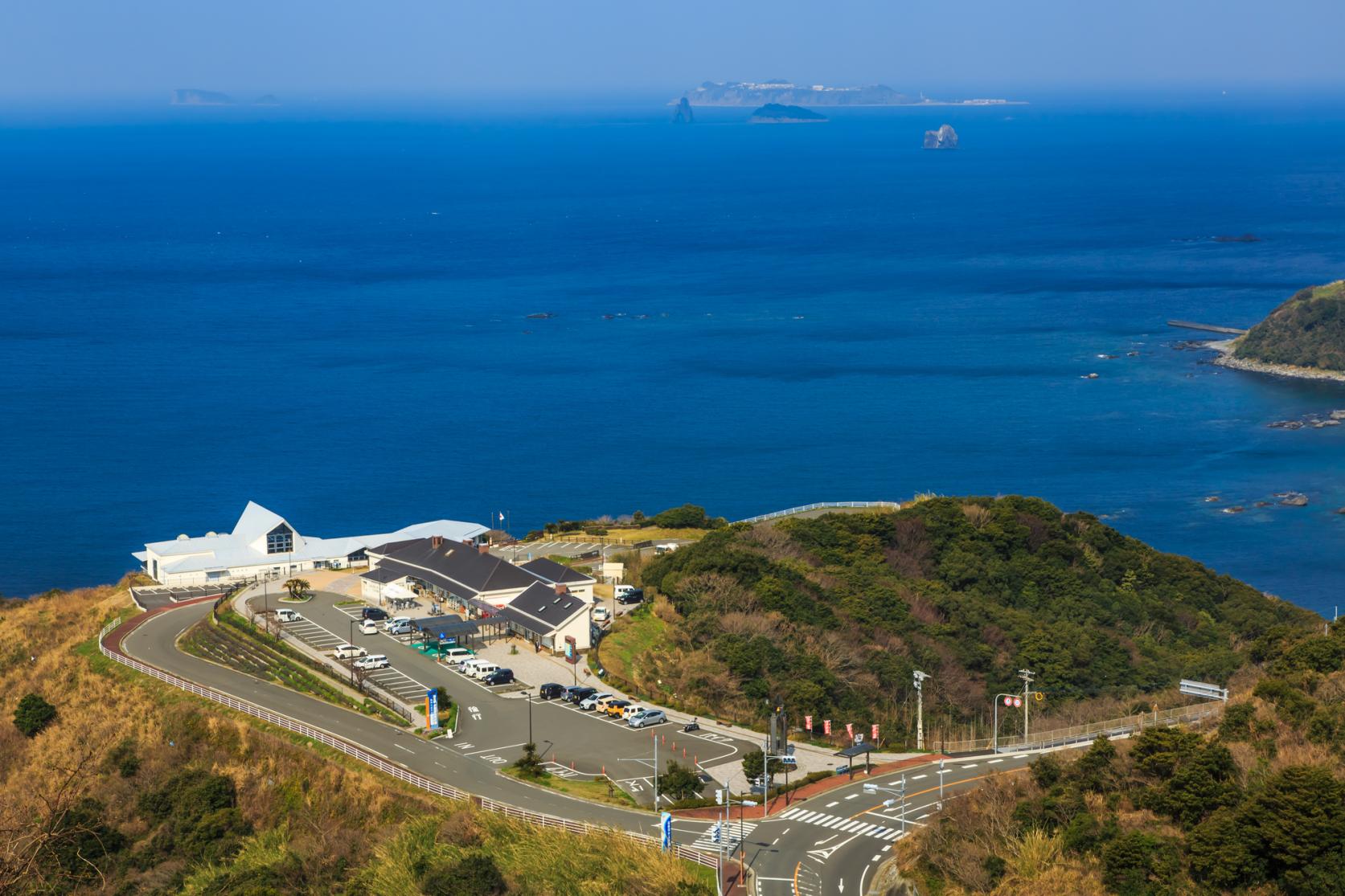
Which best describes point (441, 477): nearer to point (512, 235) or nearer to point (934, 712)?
point (934, 712)

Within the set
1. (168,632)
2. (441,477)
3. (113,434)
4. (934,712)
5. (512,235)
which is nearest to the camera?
(934,712)

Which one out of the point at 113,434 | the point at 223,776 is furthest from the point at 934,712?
the point at 113,434

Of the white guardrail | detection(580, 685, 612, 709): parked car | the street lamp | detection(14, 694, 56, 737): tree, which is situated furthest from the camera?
detection(14, 694, 56, 737): tree

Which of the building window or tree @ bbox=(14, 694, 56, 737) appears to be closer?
tree @ bbox=(14, 694, 56, 737)

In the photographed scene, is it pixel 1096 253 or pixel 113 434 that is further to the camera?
pixel 1096 253

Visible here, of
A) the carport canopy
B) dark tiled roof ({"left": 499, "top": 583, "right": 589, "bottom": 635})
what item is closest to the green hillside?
dark tiled roof ({"left": 499, "top": 583, "right": 589, "bottom": 635})

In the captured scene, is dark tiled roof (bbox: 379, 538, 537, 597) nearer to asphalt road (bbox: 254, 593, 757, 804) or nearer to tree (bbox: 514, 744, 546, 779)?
asphalt road (bbox: 254, 593, 757, 804)
